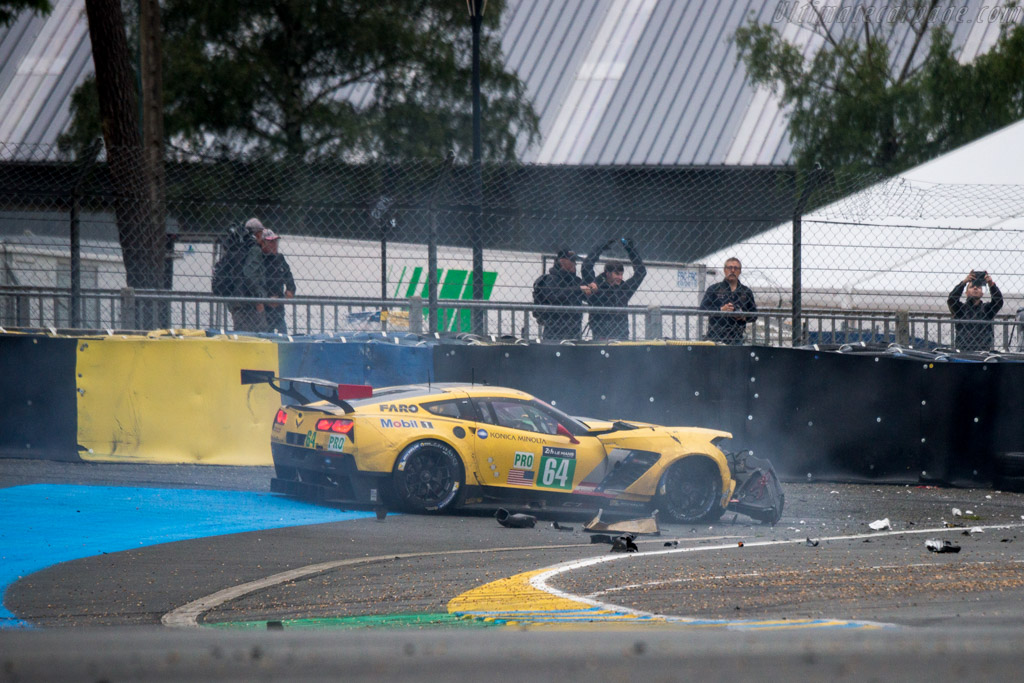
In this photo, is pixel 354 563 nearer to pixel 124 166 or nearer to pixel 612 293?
pixel 612 293

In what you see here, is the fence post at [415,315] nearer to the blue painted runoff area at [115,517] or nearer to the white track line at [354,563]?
the blue painted runoff area at [115,517]

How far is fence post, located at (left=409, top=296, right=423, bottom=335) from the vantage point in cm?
1170

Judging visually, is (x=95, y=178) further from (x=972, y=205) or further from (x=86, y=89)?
(x=86, y=89)

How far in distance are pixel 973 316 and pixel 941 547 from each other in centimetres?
600

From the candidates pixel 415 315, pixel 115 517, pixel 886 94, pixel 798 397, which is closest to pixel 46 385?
pixel 115 517

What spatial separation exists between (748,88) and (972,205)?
24097mm

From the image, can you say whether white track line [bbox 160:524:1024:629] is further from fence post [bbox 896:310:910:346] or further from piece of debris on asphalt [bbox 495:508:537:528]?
fence post [bbox 896:310:910:346]

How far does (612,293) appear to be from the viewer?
1231 centimetres

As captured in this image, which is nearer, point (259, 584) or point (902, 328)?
point (259, 584)

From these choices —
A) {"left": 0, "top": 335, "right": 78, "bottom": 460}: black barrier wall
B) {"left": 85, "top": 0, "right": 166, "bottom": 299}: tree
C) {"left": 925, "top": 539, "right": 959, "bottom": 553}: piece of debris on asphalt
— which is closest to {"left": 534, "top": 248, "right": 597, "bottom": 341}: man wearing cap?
{"left": 85, "top": 0, "right": 166, "bottom": 299}: tree

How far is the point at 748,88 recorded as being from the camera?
35156 millimetres

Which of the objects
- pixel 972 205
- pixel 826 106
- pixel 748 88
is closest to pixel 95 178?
pixel 972 205

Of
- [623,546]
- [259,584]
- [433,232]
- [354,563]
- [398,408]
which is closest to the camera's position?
[259,584]

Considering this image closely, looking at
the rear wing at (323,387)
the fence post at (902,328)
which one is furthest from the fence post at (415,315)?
the fence post at (902,328)
